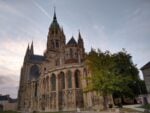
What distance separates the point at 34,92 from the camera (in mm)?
65562

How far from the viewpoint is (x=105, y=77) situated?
2975 centimetres

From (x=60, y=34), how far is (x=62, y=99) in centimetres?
4706

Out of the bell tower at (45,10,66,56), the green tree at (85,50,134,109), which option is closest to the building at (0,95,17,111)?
the bell tower at (45,10,66,56)

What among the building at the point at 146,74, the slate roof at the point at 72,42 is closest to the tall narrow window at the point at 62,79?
the slate roof at the point at 72,42

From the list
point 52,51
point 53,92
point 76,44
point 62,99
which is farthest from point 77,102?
point 52,51

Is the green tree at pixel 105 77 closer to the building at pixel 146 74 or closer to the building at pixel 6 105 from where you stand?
the building at pixel 146 74

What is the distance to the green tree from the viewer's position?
94.9 ft

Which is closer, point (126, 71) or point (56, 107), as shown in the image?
point (126, 71)

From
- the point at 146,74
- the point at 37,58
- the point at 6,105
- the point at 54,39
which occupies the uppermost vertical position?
the point at 54,39

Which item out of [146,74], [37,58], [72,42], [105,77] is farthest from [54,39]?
[105,77]

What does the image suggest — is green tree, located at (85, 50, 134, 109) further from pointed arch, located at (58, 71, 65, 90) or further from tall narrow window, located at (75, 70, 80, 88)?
pointed arch, located at (58, 71, 65, 90)

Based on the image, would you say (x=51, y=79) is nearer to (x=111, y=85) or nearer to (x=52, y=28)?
(x=111, y=85)

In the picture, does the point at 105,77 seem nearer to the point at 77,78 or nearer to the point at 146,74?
the point at 146,74

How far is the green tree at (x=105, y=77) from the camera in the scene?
94.9 ft
